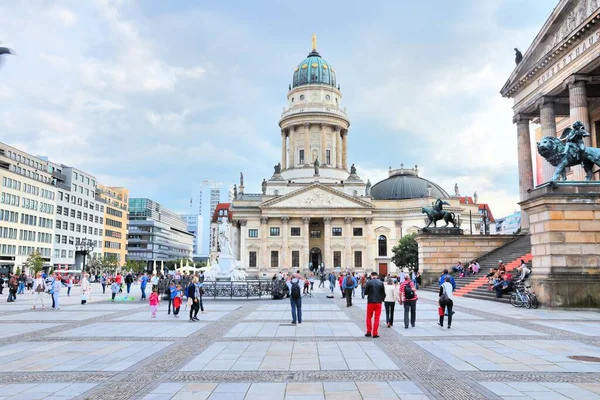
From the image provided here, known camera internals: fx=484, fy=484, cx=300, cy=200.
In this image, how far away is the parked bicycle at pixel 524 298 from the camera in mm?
21172

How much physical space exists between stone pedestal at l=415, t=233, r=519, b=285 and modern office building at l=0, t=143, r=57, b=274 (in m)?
62.4

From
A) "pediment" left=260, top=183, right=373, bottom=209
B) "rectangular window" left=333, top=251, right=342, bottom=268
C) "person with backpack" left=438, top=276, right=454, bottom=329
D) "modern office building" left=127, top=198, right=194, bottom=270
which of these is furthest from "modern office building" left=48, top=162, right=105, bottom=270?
"person with backpack" left=438, top=276, right=454, bottom=329

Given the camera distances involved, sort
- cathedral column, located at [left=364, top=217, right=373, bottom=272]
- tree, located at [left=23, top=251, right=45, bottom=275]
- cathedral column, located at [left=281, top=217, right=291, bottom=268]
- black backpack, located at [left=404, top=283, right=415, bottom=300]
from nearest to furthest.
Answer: black backpack, located at [left=404, top=283, right=415, bottom=300] → tree, located at [left=23, top=251, right=45, bottom=275] → cathedral column, located at [left=281, top=217, right=291, bottom=268] → cathedral column, located at [left=364, top=217, right=373, bottom=272]

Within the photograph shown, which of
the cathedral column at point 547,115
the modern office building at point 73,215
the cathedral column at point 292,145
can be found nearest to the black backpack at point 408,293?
the cathedral column at point 547,115

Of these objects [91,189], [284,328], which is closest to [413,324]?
[284,328]

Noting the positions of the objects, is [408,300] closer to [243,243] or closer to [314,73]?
[243,243]

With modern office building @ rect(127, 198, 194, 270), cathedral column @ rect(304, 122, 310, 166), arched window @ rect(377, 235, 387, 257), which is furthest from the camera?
modern office building @ rect(127, 198, 194, 270)

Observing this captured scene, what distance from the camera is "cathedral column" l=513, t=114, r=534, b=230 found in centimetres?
3812

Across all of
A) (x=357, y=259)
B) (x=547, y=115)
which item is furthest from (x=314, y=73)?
(x=547, y=115)

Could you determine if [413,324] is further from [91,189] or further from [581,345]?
[91,189]

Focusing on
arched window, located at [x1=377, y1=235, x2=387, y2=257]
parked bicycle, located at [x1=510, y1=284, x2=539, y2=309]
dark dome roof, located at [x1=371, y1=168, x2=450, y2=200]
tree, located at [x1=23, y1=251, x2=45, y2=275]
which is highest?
dark dome roof, located at [x1=371, y1=168, x2=450, y2=200]

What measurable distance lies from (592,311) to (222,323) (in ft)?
48.9

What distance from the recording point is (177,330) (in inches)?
614

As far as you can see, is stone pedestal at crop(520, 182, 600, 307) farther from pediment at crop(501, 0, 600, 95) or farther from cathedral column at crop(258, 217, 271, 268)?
cathedral column at crop(258, 217, 271, 268)
